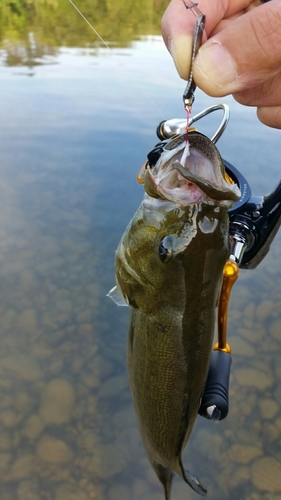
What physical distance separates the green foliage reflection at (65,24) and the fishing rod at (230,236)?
8.82 metres

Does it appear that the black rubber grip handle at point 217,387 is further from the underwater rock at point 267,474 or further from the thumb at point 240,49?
the underwater rock at point 267,474

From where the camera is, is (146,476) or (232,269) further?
(146,476)

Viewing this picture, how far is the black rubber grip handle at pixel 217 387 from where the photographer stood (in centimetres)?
148

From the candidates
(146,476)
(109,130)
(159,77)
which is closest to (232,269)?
(146,476)

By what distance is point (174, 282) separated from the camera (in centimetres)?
130

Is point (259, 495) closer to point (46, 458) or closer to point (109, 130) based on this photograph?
point (46, 458)

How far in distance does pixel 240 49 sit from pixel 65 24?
14935mm

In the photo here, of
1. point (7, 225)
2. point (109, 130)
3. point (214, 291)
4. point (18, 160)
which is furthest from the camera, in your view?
point (109, 130)

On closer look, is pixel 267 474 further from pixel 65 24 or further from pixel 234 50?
pixel 65 24

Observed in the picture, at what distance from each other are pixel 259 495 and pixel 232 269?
6.26ft

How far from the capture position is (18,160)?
5.59 m

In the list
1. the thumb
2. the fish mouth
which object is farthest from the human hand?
the fish mouth

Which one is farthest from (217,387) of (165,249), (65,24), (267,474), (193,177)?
(65,24)

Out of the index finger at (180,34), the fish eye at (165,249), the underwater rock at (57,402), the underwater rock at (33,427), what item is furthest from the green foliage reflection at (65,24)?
the fish eye at (165,249)
